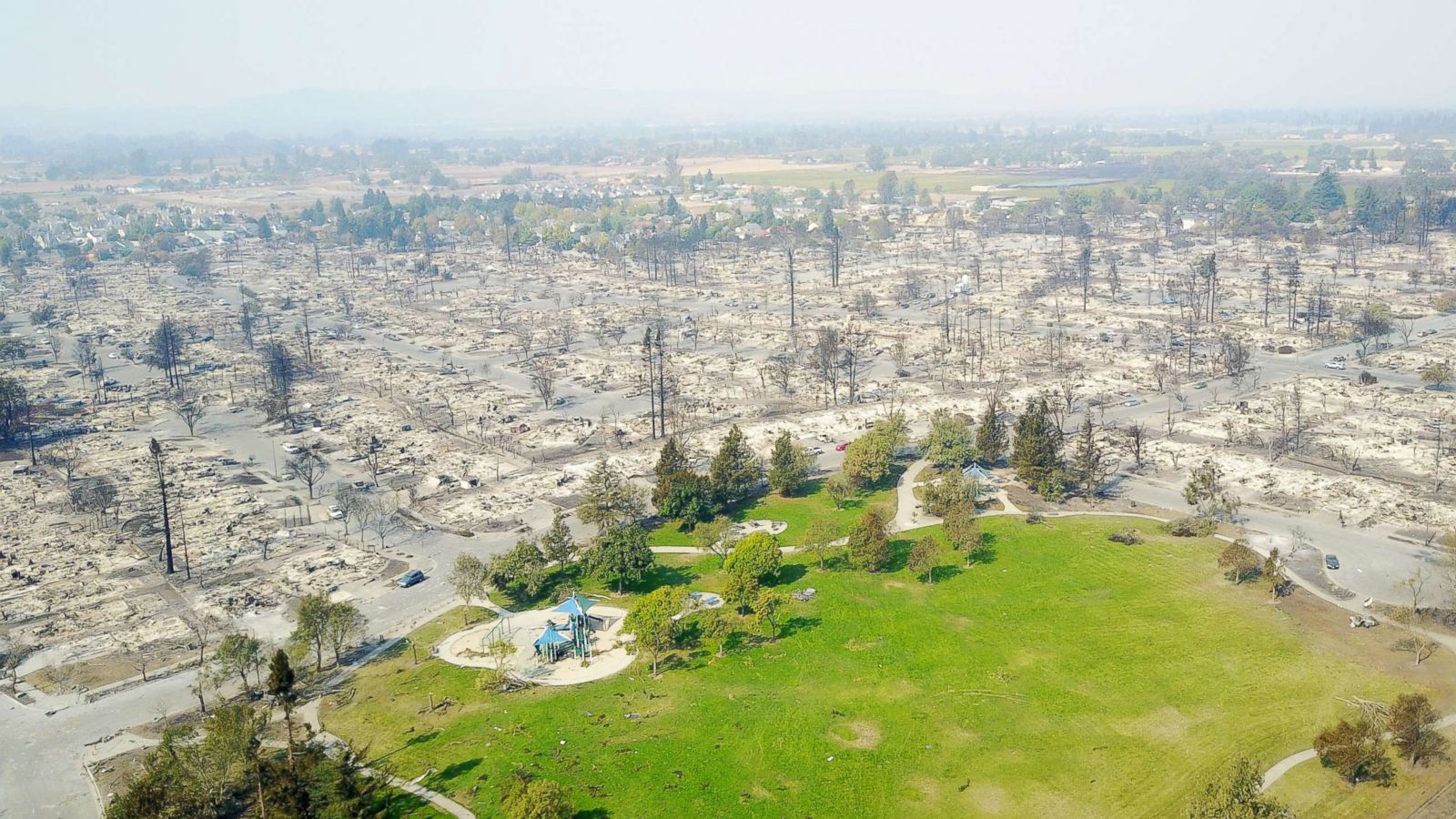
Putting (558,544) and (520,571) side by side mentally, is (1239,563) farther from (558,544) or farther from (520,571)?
(520,571)

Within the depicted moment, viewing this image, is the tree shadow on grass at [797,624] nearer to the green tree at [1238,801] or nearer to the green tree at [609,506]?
the green tree at [609,506]

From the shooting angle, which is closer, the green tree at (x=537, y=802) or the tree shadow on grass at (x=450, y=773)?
the green tree at (x=537, y=802)

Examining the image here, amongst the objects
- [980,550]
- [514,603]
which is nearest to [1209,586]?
[980,550]

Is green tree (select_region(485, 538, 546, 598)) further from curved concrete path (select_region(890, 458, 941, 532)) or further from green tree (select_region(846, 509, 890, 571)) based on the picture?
curved concrete path (select_region(890, 458, 941, 532))

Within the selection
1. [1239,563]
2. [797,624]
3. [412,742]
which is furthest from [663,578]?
[1239,563]

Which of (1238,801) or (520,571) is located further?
(520,571)

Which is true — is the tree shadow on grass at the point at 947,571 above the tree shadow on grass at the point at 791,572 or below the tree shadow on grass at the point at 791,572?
below

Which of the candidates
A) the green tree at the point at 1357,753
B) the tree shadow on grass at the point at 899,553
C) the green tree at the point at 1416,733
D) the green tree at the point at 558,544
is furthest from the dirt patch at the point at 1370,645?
the green tree at the point at 558,544
